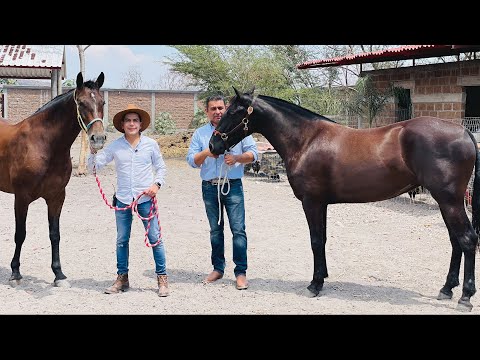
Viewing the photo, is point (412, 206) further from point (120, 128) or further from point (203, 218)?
point (120, 128)

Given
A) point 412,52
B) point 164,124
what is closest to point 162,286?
point 412,52

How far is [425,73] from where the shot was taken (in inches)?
439

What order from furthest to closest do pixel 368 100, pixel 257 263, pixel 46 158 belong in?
pixel 368 100 → pixel 257 263 → pixel 46 158

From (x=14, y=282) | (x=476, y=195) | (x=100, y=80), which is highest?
(x=100, y=80)

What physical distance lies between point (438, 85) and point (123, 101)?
20982 mm

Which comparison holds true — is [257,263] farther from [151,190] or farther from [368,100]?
[368,100]

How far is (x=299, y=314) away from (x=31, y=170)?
2798 millimetres

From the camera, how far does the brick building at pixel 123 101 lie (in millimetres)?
27562

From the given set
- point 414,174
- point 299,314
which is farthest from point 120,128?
point 414,174

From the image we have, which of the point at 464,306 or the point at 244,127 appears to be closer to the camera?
the point at 464,306

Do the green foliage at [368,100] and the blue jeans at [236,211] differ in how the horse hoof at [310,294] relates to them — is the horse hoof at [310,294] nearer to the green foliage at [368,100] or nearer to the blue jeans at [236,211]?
the blue jeans at [236,211]

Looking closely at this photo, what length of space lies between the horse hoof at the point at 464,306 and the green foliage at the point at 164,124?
2291cm

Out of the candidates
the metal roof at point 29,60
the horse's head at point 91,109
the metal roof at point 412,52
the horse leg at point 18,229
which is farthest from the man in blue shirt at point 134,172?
the metal roof at point 29,60

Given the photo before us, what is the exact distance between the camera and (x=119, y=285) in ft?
16.6
